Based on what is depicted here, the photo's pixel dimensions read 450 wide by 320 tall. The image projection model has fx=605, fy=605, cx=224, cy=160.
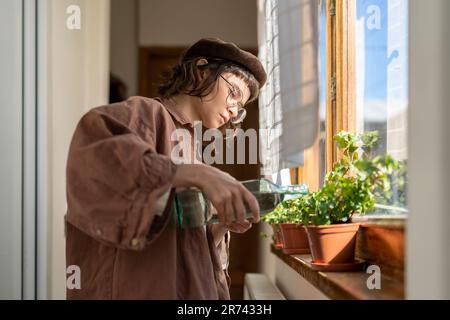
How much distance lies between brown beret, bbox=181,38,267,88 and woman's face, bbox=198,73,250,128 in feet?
0.09

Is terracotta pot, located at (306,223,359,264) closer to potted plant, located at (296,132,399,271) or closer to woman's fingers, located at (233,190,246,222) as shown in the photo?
potted plant, located at (296,132,399,271)

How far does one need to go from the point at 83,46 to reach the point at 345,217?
1.57m

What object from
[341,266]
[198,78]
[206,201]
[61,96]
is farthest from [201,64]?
[61,96]

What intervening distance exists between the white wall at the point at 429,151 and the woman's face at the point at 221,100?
0.34m

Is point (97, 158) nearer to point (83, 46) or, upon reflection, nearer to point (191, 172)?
point (191, 172)

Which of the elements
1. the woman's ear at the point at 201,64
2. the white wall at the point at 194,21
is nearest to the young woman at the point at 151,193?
the woman's ear at the point at 201,64

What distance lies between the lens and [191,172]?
2.52ft

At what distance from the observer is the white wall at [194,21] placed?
11.2ft

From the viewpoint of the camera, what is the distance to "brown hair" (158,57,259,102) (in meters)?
1.04

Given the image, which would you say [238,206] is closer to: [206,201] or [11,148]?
[206,201]

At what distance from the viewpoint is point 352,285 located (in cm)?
106

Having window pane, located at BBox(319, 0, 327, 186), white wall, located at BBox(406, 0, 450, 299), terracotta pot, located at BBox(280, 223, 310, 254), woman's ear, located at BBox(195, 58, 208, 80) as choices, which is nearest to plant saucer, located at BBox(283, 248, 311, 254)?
terracotta pot, located at BBox(280, 223, 310, 254)

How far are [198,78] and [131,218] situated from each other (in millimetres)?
375

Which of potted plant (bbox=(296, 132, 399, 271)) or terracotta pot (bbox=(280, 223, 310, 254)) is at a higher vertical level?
potted plant (bbox=(296, 132, 399, 271))
